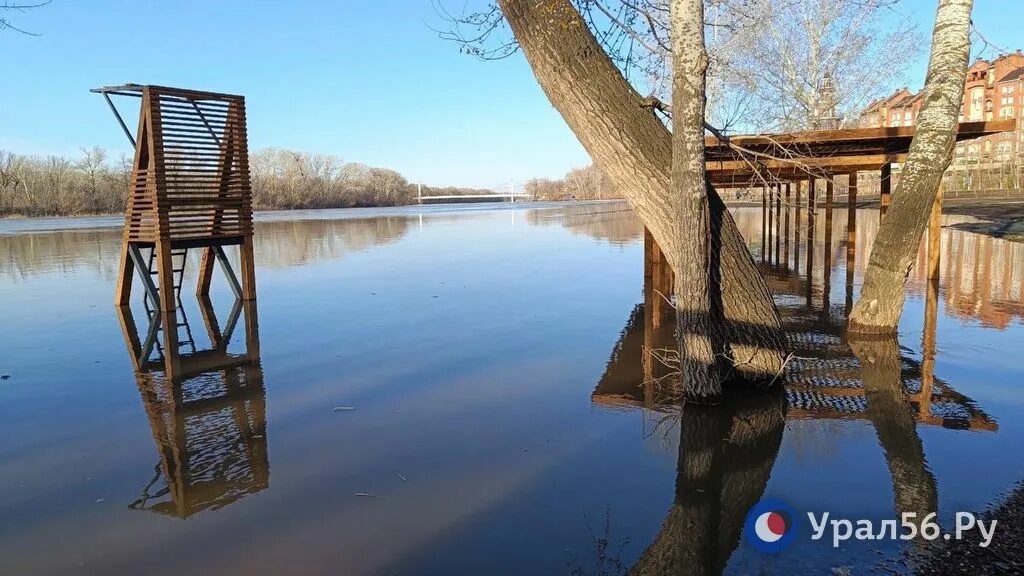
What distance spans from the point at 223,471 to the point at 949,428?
533 cm

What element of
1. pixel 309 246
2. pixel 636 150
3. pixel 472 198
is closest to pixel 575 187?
pixel 472 198

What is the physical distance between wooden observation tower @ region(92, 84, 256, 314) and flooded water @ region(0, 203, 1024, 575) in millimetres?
968

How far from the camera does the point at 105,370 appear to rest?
743 cm

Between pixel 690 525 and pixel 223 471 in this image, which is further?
pixel 223 471

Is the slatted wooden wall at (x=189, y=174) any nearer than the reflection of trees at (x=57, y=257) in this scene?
Yes

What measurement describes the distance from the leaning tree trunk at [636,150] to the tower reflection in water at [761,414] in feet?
1.75

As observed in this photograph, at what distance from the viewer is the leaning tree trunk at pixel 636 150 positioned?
20.1ft

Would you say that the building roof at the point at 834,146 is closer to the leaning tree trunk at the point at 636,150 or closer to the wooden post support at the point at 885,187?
the wooden post support at the point at 885,187

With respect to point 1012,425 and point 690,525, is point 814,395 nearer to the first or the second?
point 1012,425

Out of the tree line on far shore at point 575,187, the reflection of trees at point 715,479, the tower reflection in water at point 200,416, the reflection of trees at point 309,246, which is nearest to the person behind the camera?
the reflection of trees at point 715,479

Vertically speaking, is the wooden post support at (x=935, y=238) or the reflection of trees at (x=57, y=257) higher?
the wooden post support at (x=935, y=238)

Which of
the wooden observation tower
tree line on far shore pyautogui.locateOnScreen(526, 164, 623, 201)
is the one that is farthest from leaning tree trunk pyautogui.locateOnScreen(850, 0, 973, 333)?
tree line on far shore pyautogui.locateOnScreen(526, 164, 623, 201)

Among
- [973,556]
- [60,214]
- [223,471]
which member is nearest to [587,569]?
[973,556]

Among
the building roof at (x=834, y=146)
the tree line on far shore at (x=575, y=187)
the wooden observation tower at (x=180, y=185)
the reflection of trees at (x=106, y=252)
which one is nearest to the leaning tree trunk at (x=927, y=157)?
the building roof at (x=834, y=146)
